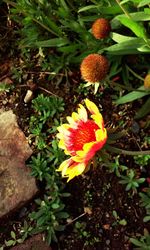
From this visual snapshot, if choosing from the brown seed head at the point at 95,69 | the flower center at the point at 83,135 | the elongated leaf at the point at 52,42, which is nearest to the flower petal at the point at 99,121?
the flower center at the point at 83,135

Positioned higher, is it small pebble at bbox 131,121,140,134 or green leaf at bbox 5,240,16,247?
small pebble at bbox 131,121,140,134

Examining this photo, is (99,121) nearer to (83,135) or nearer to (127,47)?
(83,135)

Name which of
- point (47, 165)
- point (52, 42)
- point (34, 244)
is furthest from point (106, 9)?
point (34, 244)

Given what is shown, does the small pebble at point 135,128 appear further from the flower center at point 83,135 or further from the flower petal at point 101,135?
the flower petal at point 101,135

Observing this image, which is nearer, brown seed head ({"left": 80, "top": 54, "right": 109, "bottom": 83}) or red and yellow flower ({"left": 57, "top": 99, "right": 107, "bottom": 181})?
red and yellow flower ({"left": 57, "top": 99, "right": 107, "bottom": 181})

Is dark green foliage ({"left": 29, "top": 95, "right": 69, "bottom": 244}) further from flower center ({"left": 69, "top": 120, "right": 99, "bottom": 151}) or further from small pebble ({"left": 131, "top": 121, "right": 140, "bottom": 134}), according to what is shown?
flower center ({"left": 69, "top": 120, "right": 99, "bottom": 151})

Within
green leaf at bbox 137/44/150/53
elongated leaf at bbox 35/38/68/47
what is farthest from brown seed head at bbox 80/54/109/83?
elongated leaf at bbox 35/38/68/47
